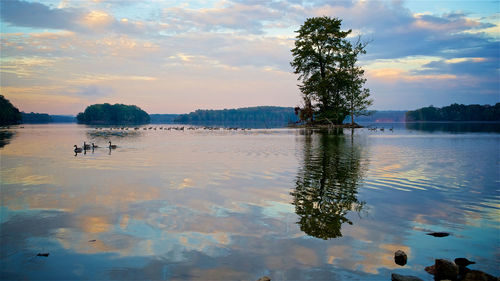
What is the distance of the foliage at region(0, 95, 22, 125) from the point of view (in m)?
132

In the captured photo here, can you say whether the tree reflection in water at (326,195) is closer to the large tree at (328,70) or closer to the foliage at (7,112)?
the large tree at (328,70)

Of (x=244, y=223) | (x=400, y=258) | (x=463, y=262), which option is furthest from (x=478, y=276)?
(x=244, y=223)

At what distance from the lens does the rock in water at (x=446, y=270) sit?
21.0ft

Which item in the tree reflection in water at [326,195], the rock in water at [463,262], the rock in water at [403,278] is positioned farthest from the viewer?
the tree reflection in water at [326,195]

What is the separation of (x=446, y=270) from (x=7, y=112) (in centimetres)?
16738

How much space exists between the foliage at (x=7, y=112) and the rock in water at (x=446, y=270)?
161377 mm

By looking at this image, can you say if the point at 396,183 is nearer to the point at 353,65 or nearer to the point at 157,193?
the point at 157,193

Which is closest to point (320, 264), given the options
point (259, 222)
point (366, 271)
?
point (366, 271)

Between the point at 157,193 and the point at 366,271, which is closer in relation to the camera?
the point at 366,271

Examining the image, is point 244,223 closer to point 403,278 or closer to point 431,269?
point 403,278

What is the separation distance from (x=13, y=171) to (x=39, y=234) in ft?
45.8

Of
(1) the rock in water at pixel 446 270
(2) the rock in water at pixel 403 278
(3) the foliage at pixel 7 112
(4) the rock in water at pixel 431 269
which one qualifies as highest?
(3) the foliage at pixel 7 112

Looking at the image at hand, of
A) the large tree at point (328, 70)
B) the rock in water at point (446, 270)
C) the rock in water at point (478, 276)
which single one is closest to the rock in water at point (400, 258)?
the rock in water at point (446, 270)

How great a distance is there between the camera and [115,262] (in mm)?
7410
